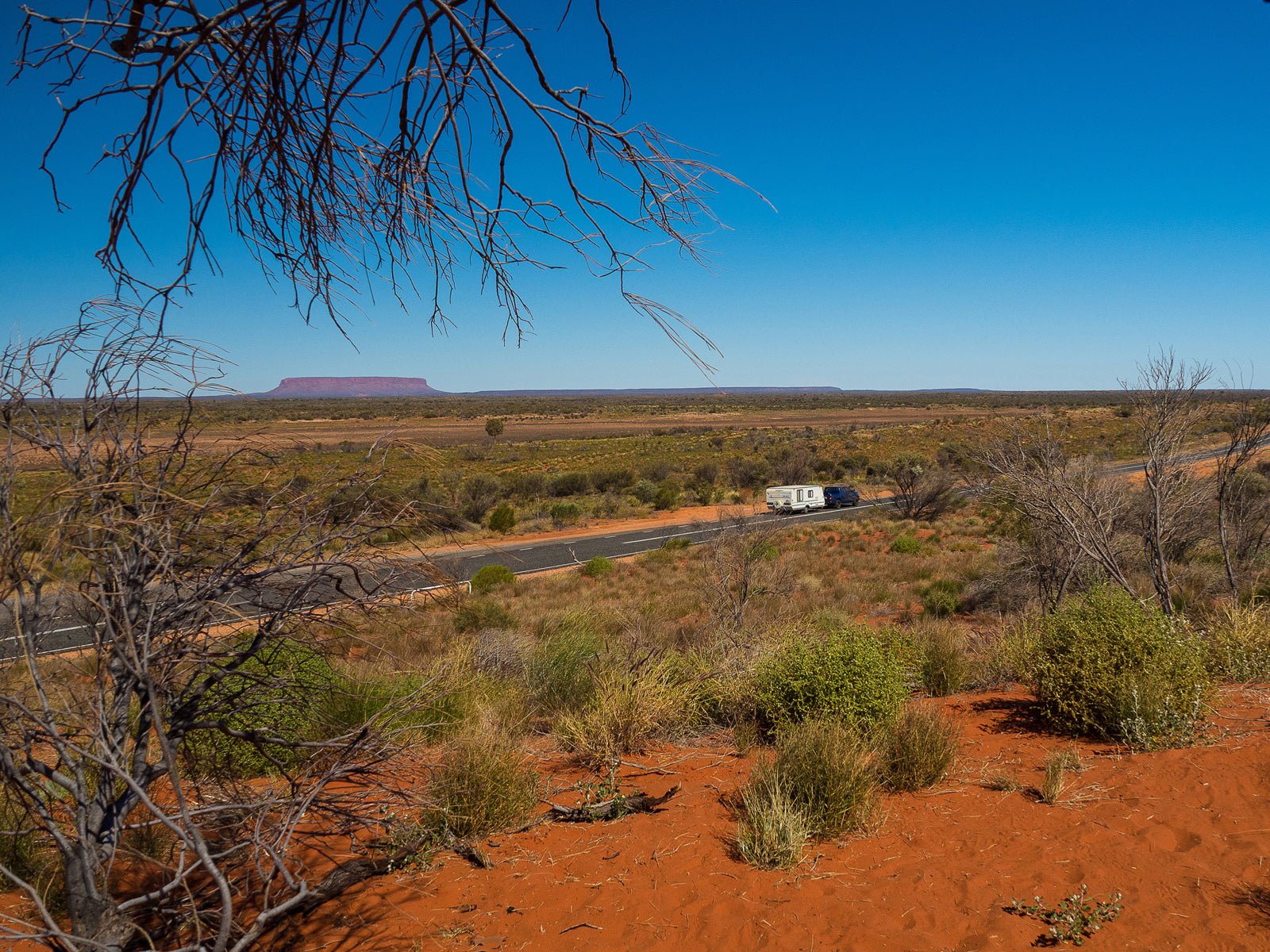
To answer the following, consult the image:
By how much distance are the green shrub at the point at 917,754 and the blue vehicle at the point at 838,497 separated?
31829mm

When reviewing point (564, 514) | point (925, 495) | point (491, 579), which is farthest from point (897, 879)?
point (564, 514)

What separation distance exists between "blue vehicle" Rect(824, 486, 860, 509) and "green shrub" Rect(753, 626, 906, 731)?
31.0 meters

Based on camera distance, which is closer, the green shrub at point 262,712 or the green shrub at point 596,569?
the green shrub at point 262,712

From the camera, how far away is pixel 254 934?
308cm

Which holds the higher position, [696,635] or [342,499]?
[342,499]

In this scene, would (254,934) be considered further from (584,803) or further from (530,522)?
(530,522)

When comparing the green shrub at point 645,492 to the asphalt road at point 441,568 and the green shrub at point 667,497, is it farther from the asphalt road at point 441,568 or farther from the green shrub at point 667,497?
the asphalt road at point 441,568

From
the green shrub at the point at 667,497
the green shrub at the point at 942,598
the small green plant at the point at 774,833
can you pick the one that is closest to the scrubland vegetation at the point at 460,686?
the small green plant at the point at 774,833

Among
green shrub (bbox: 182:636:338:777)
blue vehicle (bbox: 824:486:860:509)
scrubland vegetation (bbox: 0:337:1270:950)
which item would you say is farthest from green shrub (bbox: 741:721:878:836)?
blue vehicle (bbox: 824:486:860:509)

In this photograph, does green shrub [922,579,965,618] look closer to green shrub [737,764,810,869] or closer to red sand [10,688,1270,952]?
red sand [10,688,1270,952]

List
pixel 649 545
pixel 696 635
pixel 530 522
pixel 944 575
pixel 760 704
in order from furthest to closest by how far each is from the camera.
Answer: pixel 530 522
pixel 649 545
pixel 944 575
pixel 696 635
pixel 760 704

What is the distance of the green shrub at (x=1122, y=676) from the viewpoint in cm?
657

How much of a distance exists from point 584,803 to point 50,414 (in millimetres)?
4379

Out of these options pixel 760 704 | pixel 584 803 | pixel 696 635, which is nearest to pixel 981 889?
pixel 584 803
